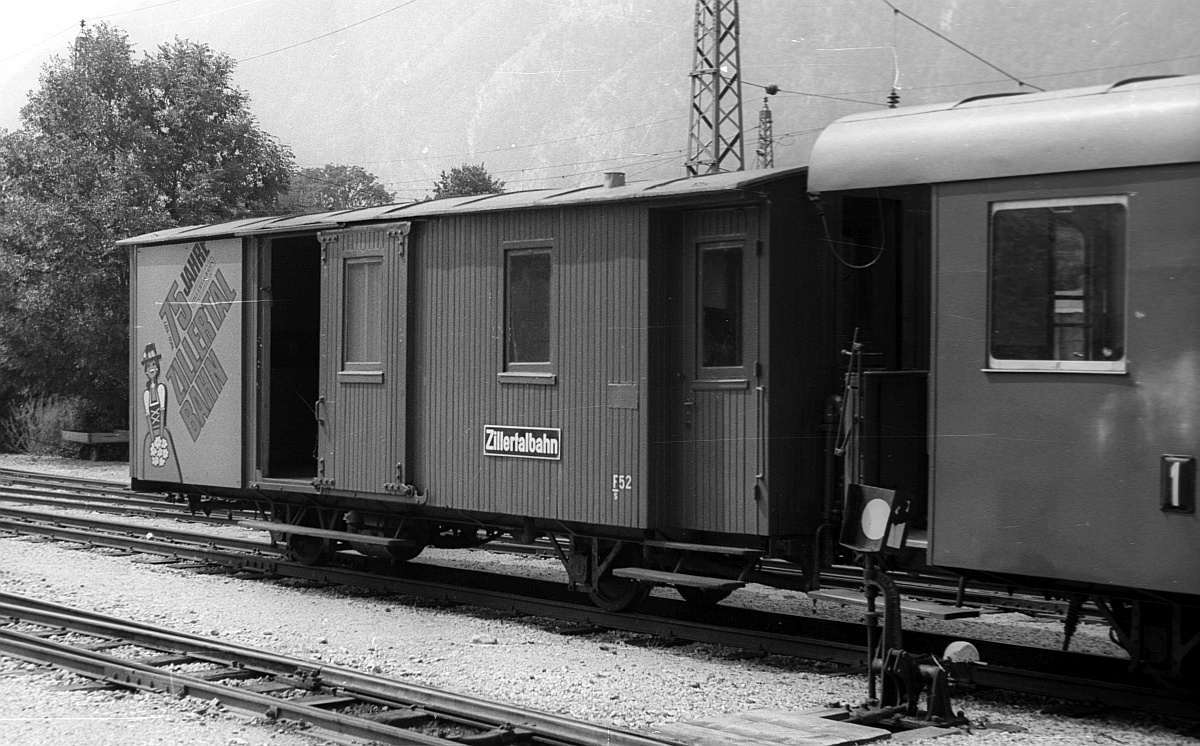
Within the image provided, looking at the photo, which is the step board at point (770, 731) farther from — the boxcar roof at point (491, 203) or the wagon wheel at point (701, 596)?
the boxcar roof at point (491, 203)

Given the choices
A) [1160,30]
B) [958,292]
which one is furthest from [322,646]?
[1160,30]

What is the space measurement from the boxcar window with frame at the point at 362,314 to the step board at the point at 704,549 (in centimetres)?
354

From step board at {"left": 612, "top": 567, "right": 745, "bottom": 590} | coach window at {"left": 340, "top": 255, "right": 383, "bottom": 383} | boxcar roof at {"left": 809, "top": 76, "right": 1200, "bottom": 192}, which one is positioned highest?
boxcar roof at {"left": 809, "top": 76, "right": 1200, "bottom": 192}

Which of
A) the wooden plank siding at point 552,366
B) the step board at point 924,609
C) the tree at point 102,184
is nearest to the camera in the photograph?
the step board at point 924,609

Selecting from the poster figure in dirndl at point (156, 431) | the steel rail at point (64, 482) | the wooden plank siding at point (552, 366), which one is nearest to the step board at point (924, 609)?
the wooden plank siding at point (552, 366)

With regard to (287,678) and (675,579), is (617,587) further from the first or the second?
(287,678)

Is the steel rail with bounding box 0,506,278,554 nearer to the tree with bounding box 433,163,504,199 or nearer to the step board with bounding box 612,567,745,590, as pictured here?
the step board with bounding box 612,567,745,590

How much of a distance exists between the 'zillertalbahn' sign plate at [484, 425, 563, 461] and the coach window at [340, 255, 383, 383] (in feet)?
5.15

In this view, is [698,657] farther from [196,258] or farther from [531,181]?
[531,181]

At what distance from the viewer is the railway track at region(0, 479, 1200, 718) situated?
23.8 feet

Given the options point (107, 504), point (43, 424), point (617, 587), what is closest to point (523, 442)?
point (617, 587)

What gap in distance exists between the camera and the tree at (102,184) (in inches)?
1092

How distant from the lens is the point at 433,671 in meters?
8.18

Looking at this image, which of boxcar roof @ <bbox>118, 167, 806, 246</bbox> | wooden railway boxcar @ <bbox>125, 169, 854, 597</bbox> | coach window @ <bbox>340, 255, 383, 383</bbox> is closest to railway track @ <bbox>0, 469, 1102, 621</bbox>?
wooden railway boxcar @ <bbox>125, 169, 854, 597</bbox>
